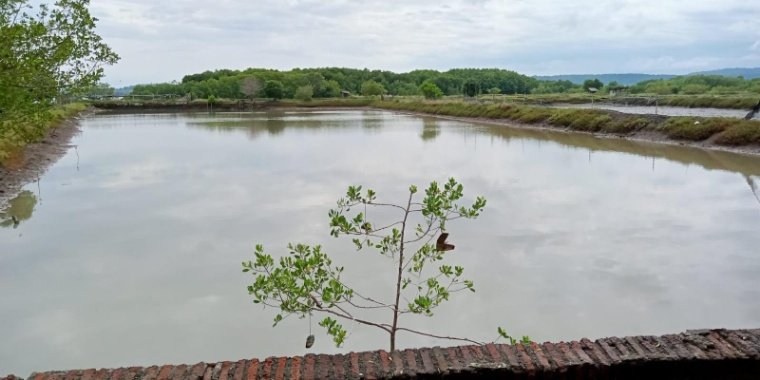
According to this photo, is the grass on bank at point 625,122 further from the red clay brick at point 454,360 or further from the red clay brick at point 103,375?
the red clay brick at point 103,375

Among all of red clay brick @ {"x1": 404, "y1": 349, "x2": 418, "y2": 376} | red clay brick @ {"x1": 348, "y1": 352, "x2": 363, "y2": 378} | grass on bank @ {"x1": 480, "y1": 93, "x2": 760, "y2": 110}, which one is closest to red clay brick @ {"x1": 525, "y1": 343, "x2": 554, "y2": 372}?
red clay brick @ {"x1": 404, "y1": 349, "x2": 418, "y2": 376}

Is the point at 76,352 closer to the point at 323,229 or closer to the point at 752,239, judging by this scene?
the point at 323,229

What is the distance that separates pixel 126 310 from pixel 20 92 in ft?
8.64

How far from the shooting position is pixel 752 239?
8.09 m

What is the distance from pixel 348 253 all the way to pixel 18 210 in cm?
703

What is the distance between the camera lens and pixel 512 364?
255cm

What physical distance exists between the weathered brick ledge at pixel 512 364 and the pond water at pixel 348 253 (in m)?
2.26

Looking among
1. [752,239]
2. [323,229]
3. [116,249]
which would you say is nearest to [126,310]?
[116,249]

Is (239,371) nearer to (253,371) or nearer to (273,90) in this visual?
(253,371)

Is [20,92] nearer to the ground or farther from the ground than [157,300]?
farther from the ground

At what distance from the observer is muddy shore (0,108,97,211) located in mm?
12989

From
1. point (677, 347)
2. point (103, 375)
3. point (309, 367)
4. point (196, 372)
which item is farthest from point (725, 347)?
point (103, 375)

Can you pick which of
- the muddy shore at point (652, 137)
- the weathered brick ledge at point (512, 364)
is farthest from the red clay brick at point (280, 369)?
the muddy shore at point (652, 137)

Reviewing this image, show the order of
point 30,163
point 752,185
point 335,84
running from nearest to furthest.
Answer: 1. point 752,185
2. point 30,163
3. point 335,84
